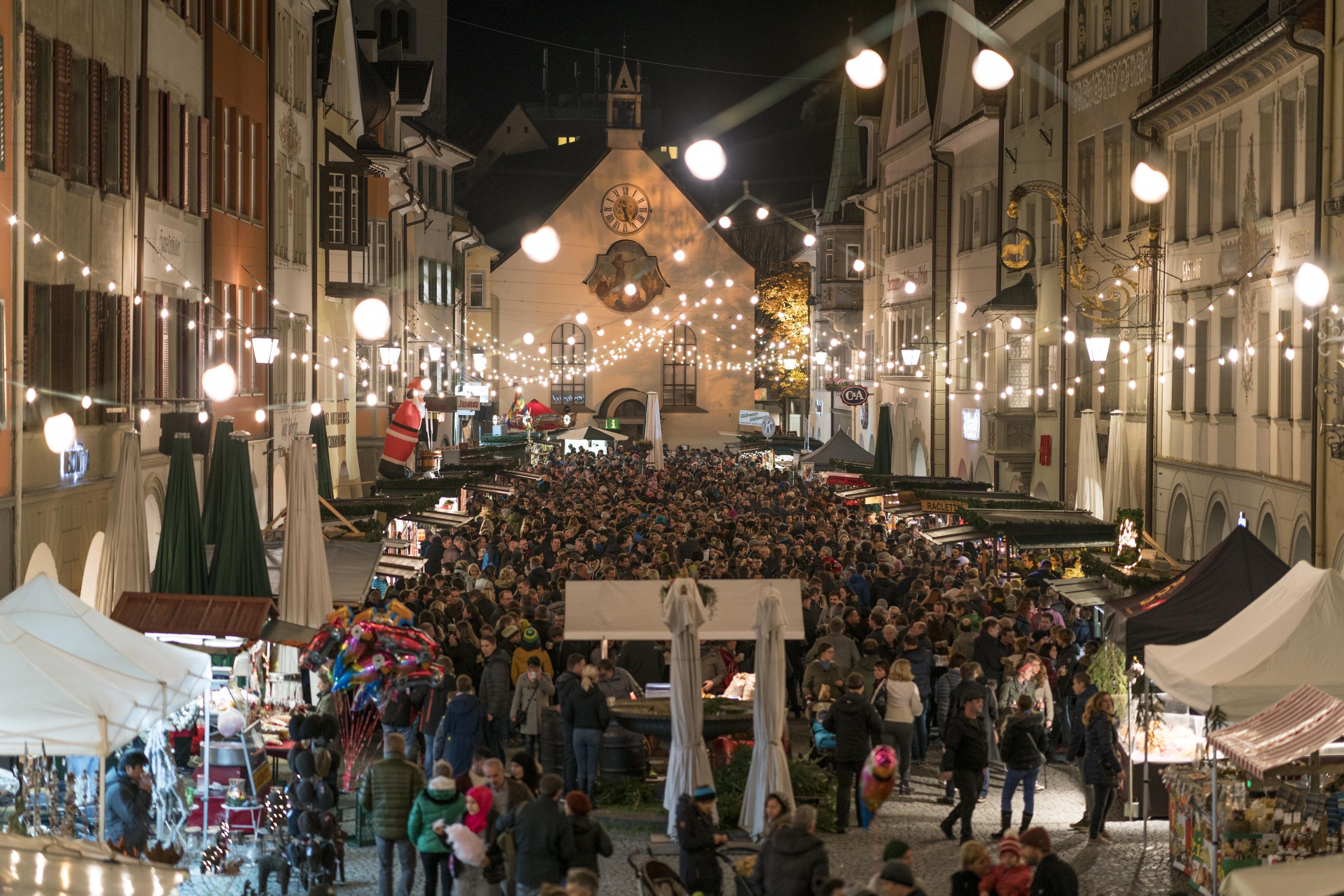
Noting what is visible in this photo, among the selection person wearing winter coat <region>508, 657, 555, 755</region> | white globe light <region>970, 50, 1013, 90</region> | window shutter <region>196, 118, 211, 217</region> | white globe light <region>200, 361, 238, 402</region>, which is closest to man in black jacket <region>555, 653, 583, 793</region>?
person wearing winter coat <region>508, 657, 555, 755</region>

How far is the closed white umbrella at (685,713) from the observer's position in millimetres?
12953

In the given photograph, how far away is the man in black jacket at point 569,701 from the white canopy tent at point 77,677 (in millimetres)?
3193

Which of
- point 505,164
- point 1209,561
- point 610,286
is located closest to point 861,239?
point 610,286

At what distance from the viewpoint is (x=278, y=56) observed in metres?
31.2

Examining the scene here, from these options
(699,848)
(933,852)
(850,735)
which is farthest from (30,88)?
(933,852)

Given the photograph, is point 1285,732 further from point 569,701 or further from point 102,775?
point 102,775

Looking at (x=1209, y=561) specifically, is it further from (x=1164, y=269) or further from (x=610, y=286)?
(x=610, y=286)

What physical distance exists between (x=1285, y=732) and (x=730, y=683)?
7028mm

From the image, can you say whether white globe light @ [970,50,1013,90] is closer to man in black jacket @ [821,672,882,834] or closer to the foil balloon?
man in black jacket @ [821,672,882,834]

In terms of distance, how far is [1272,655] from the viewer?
39.1ft

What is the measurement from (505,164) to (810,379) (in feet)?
72.8

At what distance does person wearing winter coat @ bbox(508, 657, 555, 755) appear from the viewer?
612 inches

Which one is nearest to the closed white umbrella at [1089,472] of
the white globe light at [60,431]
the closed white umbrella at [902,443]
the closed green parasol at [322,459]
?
the closed green parasol at [322,459]

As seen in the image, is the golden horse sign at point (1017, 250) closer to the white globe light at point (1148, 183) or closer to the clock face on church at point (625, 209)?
the white globe light at point (1148, 183)
